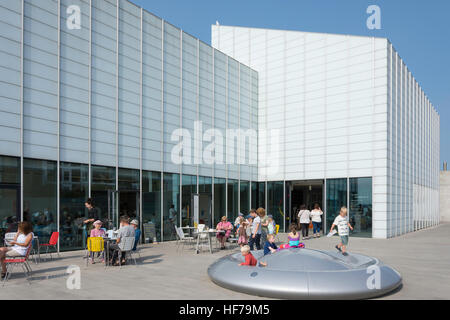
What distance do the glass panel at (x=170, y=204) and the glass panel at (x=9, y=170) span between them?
263 inches

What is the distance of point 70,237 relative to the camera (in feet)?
45.1

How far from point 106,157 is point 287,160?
11598mm

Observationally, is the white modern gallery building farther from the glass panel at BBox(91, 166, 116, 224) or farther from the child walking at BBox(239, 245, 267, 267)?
the child walking at BBox(239, 245, 267, 267)

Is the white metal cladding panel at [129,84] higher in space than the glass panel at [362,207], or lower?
higher

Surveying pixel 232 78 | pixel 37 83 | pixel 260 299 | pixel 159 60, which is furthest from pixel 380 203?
pixel 37 83

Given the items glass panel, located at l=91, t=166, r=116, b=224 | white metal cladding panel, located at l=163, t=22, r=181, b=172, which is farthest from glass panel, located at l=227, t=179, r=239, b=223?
glass panel, located at l=91, t=166, r=116, b=224

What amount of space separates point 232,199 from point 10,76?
1340cm

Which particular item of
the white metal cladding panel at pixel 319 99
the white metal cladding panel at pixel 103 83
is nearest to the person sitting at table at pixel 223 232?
the white metal cladding panel at pixel 103 83

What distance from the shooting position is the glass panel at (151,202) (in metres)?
16.6

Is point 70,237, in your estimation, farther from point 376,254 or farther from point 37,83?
point 376,254

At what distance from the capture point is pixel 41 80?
42.8 feet

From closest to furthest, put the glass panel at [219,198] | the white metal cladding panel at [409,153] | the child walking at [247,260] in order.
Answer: the child walking at [247,260] < the white metal cladding panel at [409,153] < the glass panel at [219,198]

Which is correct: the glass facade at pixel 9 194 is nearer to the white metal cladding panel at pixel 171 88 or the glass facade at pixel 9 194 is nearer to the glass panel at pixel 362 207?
the white metal cladding panel at pixel 171 88

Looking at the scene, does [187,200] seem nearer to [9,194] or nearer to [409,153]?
[9,194]
